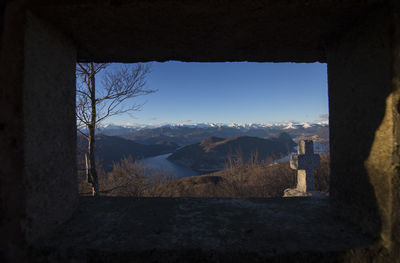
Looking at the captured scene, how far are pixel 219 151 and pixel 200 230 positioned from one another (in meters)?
46.8

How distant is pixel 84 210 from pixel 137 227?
1.62 feet

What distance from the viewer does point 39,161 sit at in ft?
3.22

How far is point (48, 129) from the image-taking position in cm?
106

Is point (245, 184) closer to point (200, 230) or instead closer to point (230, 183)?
point (230, 183)

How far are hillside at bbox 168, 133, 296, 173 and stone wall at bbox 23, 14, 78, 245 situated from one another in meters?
41.3

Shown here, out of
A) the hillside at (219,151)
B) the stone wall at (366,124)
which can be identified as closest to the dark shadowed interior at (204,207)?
the stone wall at (366,124)

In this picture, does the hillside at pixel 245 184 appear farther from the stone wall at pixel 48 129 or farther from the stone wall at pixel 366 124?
the stone wall at pixel 48 129

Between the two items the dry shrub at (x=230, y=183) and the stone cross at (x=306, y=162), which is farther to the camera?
the dry shrub at (x=230, y=183)

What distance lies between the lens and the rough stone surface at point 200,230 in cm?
91

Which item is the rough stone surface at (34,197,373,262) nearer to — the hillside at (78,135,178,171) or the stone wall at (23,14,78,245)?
the stone wall at (23,14,78,245)

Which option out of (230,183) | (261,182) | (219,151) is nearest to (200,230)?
(261,182)

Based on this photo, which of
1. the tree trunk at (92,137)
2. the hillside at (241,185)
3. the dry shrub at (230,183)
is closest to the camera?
the tree trunk at (92,137)

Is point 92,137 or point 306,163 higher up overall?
point 92,137

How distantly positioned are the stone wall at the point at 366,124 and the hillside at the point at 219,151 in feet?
135
